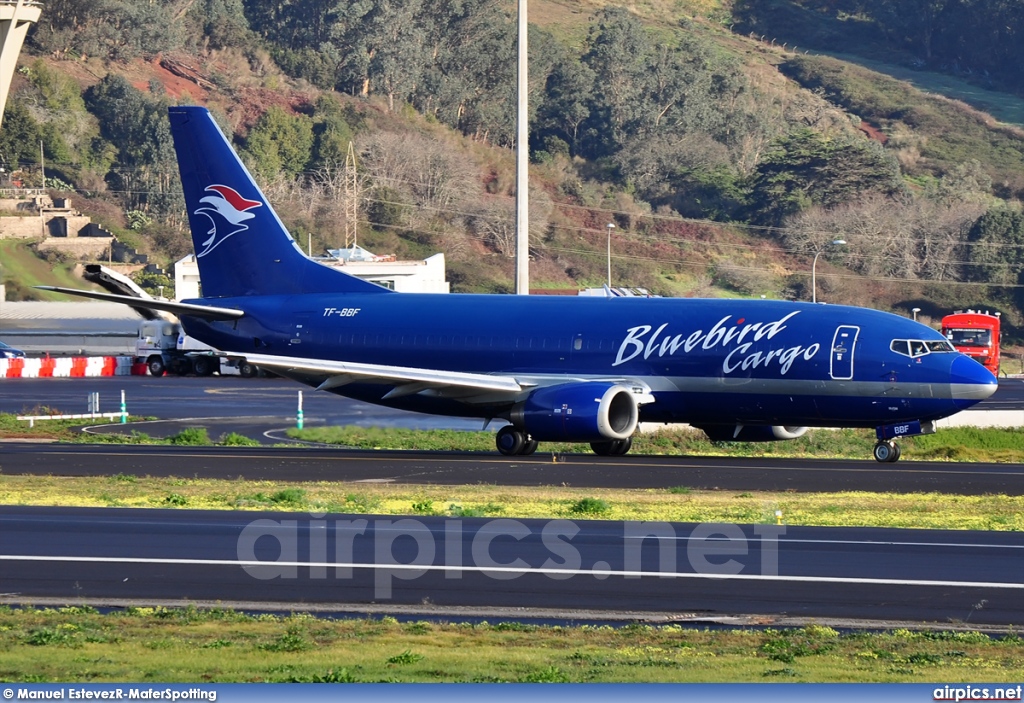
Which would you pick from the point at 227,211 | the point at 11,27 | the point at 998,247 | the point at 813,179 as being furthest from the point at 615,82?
the point at 227,211

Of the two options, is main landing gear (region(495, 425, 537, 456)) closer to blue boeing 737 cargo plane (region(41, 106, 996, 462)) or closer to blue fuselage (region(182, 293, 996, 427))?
blue boeing 737 cargo plane (region(41, 106, 996, 462))

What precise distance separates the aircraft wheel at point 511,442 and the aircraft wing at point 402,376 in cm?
93

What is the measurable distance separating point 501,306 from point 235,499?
14728 mm

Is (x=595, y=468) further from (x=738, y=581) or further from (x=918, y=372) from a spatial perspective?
(x=738, y=581)

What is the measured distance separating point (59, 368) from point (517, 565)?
190 feet

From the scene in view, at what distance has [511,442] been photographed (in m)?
34.5

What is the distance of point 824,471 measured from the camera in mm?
30266

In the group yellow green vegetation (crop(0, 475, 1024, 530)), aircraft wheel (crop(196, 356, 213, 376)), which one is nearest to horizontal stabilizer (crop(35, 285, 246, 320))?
yellow green vegetation (crop(0, 475, 1024, 530))

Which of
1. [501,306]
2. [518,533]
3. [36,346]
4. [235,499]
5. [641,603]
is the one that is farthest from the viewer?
[36,346]

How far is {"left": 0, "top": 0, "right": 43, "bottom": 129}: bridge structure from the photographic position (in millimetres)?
68875

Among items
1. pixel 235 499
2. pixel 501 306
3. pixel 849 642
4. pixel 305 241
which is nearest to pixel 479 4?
pixel 305 241

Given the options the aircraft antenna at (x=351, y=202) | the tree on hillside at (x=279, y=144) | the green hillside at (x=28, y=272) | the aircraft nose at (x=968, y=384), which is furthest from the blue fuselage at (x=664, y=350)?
the tree on hillside at (x=279, y=144)

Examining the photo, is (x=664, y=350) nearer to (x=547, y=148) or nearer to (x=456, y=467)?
(x=456, y=467)

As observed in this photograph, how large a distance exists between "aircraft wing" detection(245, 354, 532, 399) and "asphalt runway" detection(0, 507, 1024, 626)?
542 inches
